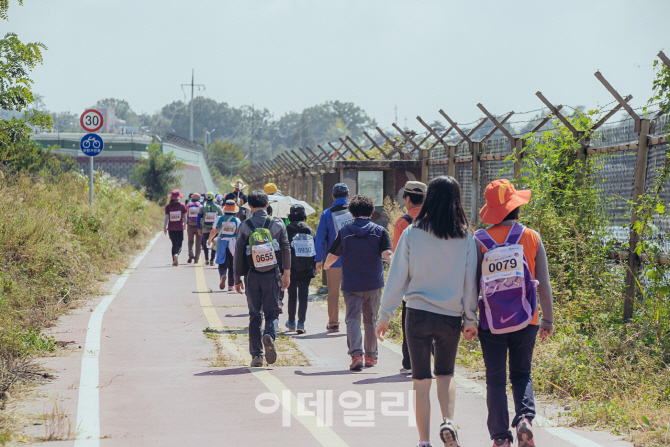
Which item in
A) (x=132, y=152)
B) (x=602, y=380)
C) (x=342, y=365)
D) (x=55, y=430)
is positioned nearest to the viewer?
(x=55, y=430)

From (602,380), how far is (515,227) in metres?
2.07

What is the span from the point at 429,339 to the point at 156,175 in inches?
2011

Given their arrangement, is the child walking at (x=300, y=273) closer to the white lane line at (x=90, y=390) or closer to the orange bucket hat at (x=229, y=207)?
the white lane line at (x=90, y=390)

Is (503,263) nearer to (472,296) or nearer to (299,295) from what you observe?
(472,296)

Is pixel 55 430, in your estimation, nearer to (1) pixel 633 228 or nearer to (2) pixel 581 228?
(1) pixel 633 228

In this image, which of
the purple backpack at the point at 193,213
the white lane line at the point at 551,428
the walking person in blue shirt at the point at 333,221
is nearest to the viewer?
the white lane line at the point at 551,428

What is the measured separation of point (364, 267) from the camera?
8.12 meters

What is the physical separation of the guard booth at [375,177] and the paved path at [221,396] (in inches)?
218

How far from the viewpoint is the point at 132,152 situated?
217 feet

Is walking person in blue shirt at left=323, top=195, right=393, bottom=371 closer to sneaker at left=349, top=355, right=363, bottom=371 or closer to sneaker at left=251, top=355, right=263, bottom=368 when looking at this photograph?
sneaker at left=349, top=355, right=363, bottom=371

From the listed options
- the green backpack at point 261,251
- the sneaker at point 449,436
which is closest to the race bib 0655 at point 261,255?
the green backpack at point 261,251

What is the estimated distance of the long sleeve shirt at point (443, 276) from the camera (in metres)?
5.08

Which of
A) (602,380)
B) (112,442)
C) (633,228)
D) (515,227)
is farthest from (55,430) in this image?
(633,228)

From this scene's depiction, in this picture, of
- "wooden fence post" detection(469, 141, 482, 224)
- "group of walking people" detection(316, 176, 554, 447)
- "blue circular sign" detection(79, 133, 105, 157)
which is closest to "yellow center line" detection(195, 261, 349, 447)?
"group of walking people" detection(316, 176, 554, 447)
